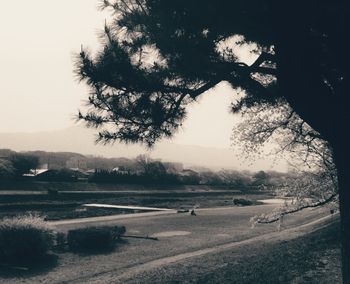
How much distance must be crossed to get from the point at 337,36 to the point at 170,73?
9.62 ft

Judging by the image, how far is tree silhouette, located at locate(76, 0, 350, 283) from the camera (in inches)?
255

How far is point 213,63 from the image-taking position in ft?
24.1

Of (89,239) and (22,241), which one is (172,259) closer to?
(89,239)

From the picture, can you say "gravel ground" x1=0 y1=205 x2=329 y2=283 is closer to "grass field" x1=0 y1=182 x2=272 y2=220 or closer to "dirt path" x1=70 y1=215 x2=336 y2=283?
"dirt path" x1=70 y1=215 x2=336 y2=283

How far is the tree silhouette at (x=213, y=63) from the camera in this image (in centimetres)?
646

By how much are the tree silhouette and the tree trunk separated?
0.05ft

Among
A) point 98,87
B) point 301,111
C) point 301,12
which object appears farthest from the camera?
point 98,87

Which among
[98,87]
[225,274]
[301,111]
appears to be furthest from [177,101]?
[225,274]

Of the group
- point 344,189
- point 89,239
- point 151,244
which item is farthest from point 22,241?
point 344,189

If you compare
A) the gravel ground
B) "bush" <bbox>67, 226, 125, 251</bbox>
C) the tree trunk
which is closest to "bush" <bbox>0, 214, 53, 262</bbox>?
the gravel ground

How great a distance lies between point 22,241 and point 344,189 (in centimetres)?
818

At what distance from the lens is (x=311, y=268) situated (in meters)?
9.91

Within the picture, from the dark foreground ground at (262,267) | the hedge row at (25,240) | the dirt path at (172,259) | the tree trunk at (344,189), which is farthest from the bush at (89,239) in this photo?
the tree trunk at (344,189)

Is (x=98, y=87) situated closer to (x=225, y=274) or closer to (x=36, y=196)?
(x=225, y=274)
